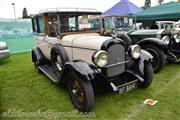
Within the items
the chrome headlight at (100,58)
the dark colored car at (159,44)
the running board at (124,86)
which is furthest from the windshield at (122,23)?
the chrome headlight at (100,58)

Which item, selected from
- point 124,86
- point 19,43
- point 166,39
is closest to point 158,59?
point 166,39

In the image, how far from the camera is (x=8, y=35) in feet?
31.6

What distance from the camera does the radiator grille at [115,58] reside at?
3.21 meters

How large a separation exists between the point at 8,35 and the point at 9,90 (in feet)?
20.7

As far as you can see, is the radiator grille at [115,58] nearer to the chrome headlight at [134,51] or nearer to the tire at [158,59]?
the chrome headlight at [134,51]

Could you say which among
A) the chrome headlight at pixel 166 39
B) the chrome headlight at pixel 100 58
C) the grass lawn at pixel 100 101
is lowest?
the grass lawn at pixel 100 101

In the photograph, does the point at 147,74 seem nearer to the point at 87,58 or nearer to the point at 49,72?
the point at 87,58

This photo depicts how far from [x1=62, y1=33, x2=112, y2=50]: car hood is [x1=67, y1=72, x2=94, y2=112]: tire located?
66cm

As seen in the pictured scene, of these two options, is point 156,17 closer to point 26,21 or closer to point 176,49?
point 176,49

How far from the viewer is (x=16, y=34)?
9930 mm

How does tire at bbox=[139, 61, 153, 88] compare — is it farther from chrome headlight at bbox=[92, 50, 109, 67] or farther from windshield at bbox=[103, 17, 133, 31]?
windshield at bbox=[103, 17, 133, 31]

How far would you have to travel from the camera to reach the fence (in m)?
9.48

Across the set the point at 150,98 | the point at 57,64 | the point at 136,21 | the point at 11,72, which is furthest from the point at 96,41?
the point at 136,21

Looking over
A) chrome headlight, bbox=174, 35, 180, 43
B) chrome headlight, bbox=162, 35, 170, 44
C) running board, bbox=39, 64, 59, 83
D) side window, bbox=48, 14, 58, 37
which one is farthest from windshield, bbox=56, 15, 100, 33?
chrome headlight, bbox=174, 35, 180, 43
